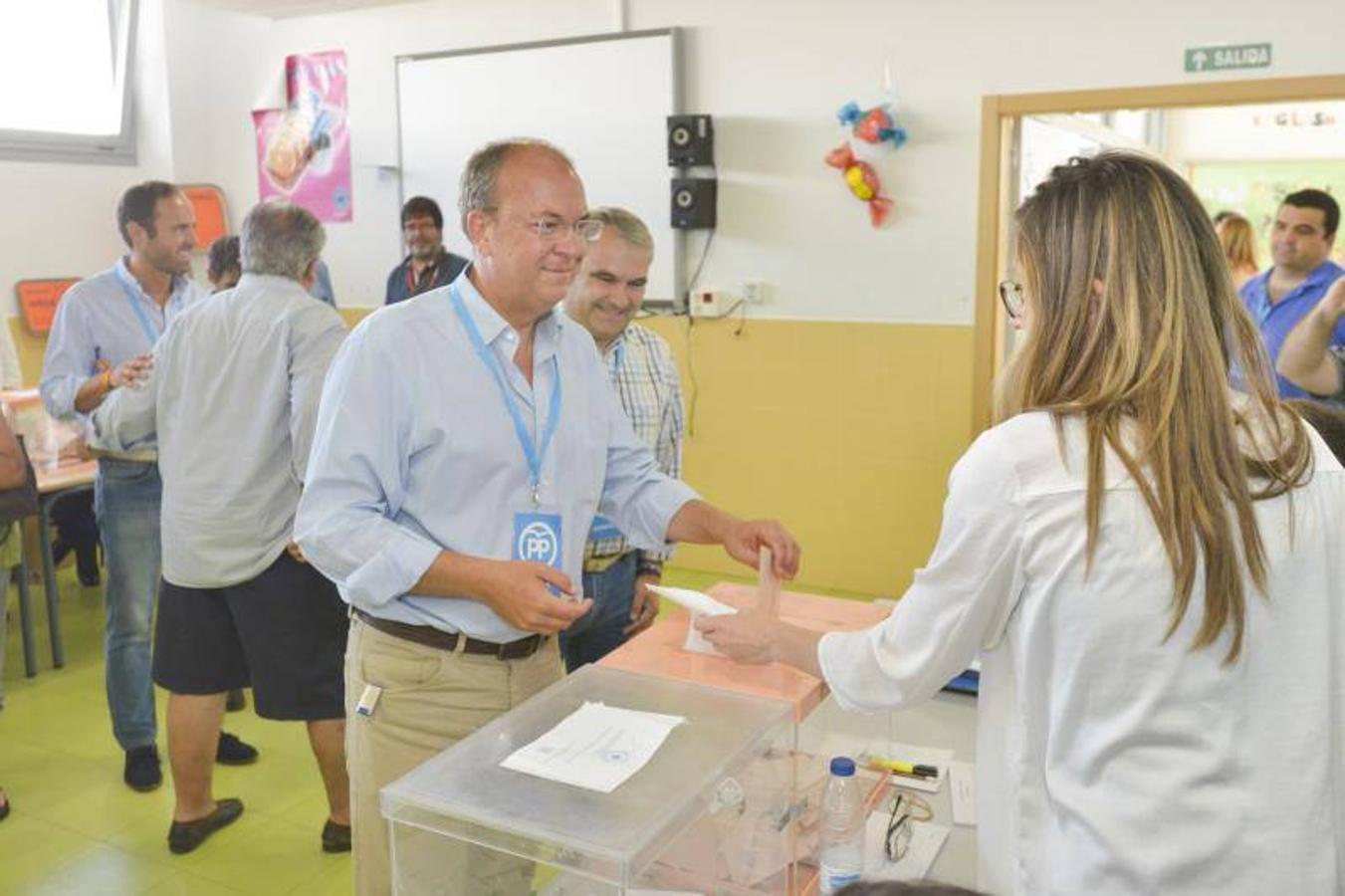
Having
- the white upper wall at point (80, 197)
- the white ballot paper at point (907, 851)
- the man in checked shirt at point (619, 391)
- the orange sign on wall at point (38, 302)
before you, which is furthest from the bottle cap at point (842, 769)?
the orange sign on wall at point (38, 302)

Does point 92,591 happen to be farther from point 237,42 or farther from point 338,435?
point 338,435

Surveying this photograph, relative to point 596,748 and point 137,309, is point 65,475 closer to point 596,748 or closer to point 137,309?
point 137,309

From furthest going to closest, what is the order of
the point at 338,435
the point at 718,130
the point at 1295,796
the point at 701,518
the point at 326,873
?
the point at 718,130
the point at 326,873
the point at 701,518
the point at 338,435
the point at 1295,796

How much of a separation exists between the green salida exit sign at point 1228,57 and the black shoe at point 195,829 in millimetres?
4366

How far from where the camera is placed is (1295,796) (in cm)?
114

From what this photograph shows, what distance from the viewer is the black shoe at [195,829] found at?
3031mm

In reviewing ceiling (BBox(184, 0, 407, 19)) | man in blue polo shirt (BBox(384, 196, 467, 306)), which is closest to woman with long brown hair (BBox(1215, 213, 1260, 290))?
man in blue polo shirt (BBox(384, 196, 467, 306))

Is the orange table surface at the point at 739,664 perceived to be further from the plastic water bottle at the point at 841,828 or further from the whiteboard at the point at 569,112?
the whiteboard at the point at 569,112

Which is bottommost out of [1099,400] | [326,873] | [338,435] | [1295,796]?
[326,873]

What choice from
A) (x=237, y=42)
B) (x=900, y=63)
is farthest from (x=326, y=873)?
(x=237, y=42)

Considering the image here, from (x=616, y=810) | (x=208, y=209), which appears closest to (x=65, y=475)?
(x=208, y=209)

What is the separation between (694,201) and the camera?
5.30 metres

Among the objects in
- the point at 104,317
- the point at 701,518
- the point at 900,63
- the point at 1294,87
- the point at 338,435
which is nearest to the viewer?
the point at 338,435

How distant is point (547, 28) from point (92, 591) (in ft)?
11.8
